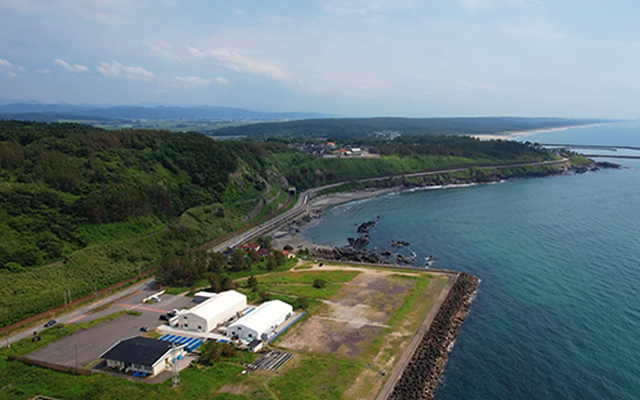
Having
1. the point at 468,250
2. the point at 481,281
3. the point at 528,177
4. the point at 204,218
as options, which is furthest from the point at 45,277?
the point at 528,177

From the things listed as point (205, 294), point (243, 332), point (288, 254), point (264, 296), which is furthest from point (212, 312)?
point (288, 254)

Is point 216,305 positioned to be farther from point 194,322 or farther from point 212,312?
point 194,322

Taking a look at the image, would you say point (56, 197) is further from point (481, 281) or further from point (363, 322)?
point (481, 281)

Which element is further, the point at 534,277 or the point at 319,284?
the point at 534,277

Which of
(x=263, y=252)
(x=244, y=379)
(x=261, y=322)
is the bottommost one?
(x=263, y=252)

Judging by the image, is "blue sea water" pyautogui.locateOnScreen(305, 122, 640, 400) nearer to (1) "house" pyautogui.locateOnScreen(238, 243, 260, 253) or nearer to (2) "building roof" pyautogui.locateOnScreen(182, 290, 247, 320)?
(1) "house" pyautogui.locateOnScreen(238, 243, 260, 253)

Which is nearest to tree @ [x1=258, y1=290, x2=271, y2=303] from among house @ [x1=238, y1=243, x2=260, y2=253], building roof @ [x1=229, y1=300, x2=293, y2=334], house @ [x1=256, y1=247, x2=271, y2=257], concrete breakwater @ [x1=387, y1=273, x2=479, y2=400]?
building roof @ [x1=229, y1=300, x2=293, y2=334]
